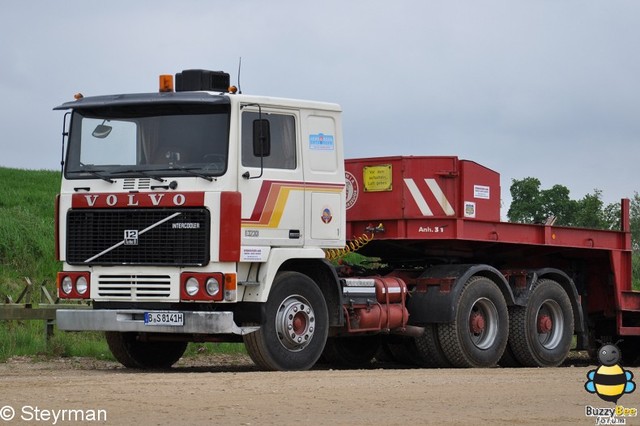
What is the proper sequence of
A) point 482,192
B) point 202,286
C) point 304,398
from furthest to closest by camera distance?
point 482,192 → point 202,286 → point 304,398

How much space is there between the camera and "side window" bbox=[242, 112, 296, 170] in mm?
14883

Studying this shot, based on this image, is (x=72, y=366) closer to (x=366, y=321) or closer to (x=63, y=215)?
(x=63, y=215)

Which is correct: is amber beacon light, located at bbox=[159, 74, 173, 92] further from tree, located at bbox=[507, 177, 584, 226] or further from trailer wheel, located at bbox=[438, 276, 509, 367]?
tree, located at bbox=[507, 177, 584, 226]

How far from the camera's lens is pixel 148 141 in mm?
15148

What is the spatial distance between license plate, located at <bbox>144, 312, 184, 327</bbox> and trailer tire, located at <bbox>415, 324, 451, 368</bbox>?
167 inches

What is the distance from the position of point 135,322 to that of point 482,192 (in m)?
5.55

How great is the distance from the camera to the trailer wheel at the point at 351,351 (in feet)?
62.2

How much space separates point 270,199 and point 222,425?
5.62 metres

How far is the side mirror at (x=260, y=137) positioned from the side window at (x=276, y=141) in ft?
0.33

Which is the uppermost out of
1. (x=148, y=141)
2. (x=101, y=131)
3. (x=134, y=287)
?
(x=101, y=131)

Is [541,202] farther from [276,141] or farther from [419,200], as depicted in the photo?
[276,141]

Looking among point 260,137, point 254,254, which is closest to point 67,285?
point 254,254

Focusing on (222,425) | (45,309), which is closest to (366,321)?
(45,309)

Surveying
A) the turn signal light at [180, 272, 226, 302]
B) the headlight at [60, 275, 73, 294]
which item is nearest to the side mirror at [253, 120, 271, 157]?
the turn signal light at [180, 272, 226, 302]
